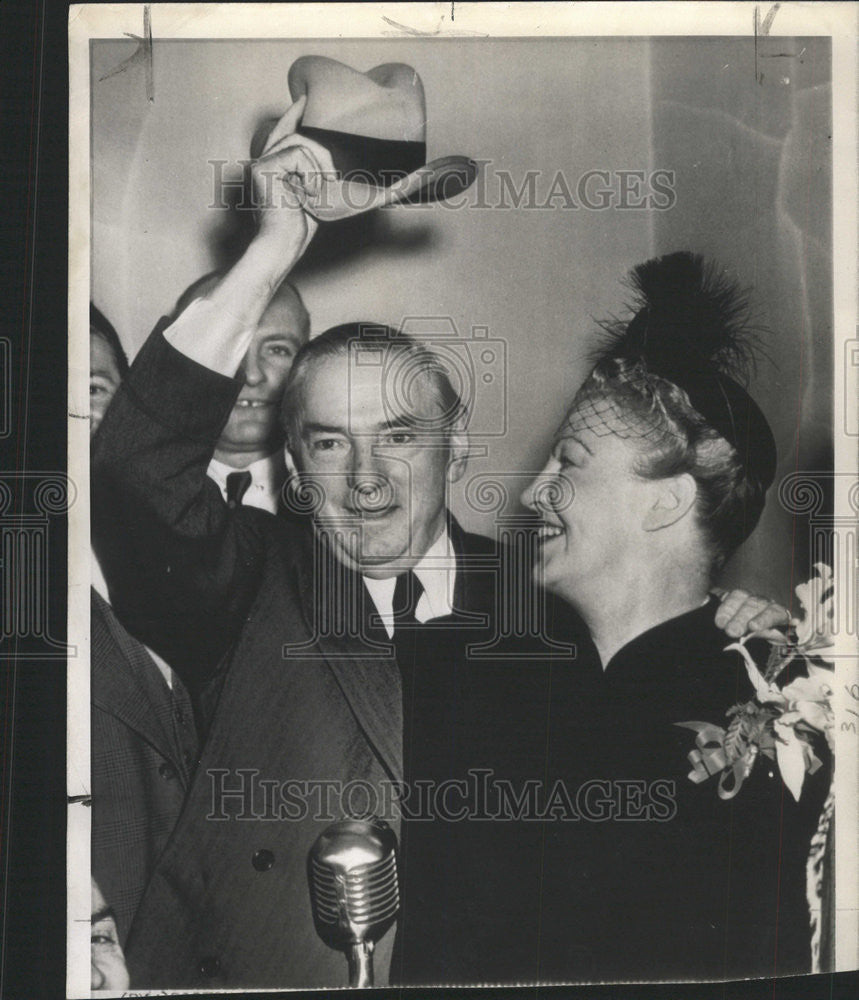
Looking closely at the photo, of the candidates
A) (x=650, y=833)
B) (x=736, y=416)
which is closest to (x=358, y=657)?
(x=650, y=833)

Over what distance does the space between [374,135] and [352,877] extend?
1450mm

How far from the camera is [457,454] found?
5.86 feet

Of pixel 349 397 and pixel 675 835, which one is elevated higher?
pixel 349 397

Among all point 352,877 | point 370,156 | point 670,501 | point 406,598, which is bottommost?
point 352,877

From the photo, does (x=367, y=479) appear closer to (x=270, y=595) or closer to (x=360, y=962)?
(x=270, y=595)

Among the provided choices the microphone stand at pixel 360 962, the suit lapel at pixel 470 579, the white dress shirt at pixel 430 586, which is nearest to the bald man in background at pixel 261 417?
the white dress shirt at pixel 430 586

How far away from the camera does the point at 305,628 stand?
1777 mm

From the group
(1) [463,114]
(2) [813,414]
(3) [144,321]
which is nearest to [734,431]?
(2) [813,414]

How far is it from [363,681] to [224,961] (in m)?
0.61

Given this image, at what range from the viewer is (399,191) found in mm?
1793

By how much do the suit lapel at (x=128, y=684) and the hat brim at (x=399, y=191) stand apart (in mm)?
885

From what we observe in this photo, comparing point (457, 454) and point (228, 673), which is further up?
point (457, 454)

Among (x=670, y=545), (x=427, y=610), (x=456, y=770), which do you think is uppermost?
(x=670, y=545)

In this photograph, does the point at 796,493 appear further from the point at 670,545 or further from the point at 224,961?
the point at 224,961
